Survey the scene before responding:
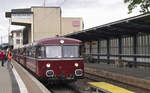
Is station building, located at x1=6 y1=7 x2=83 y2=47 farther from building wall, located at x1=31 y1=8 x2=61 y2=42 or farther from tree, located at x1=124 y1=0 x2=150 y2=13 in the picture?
tree, located at x1=124 y1=0 x2=150 y2=13

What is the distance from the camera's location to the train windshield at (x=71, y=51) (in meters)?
13.5

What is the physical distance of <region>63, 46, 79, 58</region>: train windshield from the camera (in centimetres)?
1354

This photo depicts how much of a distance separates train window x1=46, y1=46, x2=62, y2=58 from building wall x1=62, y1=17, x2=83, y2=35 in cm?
6716

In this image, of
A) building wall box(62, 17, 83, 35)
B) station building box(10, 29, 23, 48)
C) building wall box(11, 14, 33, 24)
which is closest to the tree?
building wall box(11, 14, 33, 24)

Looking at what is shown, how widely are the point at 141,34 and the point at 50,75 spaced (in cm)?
954

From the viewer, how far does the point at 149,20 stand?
15.1m

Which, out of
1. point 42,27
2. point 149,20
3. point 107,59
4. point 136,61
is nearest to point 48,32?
point 42,27

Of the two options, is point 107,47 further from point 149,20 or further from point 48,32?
point 48,32

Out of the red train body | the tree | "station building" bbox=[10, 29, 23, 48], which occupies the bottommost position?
the red train body

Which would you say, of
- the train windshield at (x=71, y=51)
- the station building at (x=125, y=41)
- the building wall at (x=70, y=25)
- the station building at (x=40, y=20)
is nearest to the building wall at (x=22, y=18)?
the station building at (x=40, y=20)

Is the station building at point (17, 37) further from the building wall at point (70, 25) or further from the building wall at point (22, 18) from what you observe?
the building wall at point (22, 18)

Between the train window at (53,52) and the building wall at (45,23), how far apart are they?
5848 centimetres

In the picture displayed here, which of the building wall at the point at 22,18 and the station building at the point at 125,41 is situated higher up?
the building wall at the point at 22,18

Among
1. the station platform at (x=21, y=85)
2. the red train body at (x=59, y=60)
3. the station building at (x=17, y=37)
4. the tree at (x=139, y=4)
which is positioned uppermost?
the station building at (x=17, y=37)
